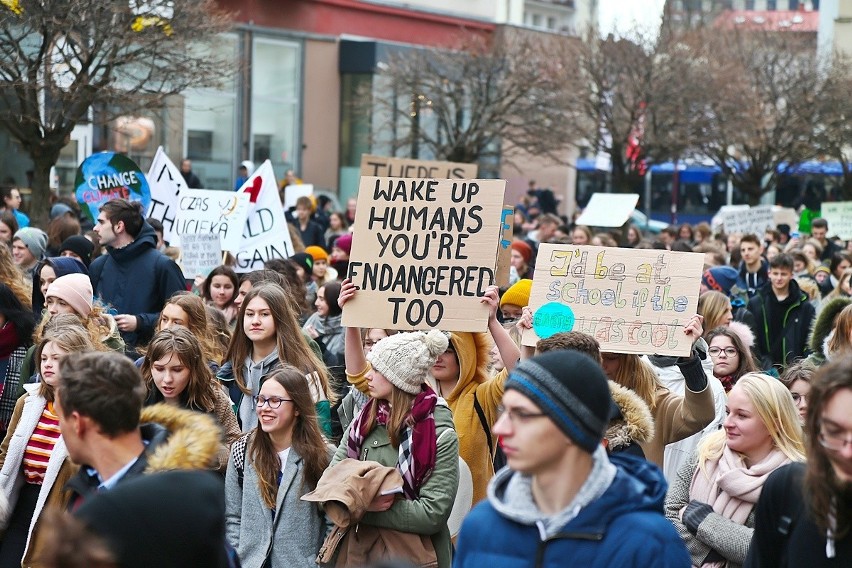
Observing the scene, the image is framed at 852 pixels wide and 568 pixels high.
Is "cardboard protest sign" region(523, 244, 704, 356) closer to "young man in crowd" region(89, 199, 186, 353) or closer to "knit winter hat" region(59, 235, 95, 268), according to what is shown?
"young man in crowd" region(89, 199, 186, 353)

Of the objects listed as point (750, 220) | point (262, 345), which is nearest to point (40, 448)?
point (262, 345)

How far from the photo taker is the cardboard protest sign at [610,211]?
1862 centimetres

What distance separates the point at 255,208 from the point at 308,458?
7.64 metres

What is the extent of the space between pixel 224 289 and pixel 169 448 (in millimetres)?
6397

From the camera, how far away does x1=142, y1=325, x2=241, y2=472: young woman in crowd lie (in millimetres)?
6582

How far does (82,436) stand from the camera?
3922 millimetres

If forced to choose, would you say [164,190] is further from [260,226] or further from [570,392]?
[570,392]

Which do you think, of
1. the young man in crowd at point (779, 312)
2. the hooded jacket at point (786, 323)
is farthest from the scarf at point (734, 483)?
the young man in crowd at point (779, 312)

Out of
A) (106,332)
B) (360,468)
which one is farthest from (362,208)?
(360,468)

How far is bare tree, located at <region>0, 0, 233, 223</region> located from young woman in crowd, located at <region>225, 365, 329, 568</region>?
11.7m

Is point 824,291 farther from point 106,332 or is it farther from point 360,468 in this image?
point 360,468

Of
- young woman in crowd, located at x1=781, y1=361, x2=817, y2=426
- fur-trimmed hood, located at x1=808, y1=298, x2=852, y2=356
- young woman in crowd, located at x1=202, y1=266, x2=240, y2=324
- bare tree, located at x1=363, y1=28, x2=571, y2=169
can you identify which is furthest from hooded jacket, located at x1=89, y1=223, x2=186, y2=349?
bare tree, located at x1=363, y1=28, x2=571, y2=169

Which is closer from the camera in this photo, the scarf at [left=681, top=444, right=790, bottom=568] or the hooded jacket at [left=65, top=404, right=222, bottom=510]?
the hooded jacket at [left=65, top=404, right=222, bottom=510]

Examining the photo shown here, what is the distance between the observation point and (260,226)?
1337cm
